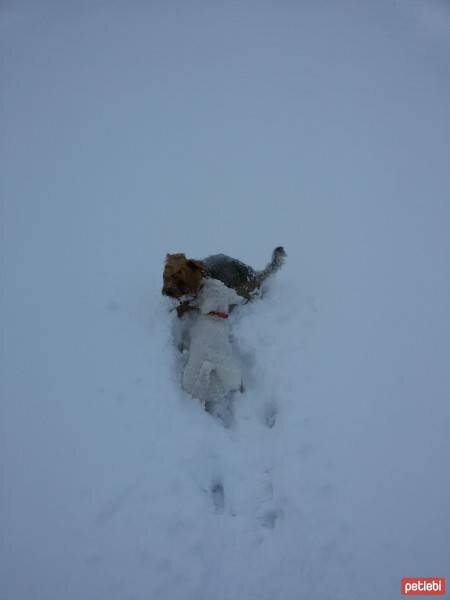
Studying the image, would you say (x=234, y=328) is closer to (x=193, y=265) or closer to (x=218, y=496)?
(x=193, y=265)

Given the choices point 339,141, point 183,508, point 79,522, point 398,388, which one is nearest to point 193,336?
point 183,508

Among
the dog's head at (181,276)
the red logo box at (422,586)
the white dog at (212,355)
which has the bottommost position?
the red logo box at (422,586)

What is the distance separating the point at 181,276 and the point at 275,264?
0.79 meters

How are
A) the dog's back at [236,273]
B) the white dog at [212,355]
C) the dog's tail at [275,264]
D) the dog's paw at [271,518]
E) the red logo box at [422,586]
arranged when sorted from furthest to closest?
the dog's tail at [275,264]
the dog's back at [236,273]
the white dog at [212,355]
the dog's paw at [271,518]
the red logo box at [422,586]

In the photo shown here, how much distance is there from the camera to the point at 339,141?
413 centimetres

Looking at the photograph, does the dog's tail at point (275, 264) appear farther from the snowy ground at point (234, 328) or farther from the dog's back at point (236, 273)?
the snowy ground at point (234, 328)

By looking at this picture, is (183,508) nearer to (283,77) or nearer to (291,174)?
(291,174)

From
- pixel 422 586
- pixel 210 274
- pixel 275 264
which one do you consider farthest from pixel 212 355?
pixel 422 586

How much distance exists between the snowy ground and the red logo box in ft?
0.11

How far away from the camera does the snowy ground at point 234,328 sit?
1.75m

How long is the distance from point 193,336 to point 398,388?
1.20m

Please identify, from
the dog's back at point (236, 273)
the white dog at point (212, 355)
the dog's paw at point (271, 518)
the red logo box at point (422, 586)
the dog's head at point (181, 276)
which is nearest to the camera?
the red logo box at point (422, 586)

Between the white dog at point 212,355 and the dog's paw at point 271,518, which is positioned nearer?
the dog's paw at point 271,518

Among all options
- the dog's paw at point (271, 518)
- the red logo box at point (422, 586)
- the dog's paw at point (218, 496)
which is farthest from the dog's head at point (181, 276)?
the red logo box at point (422, 586)
